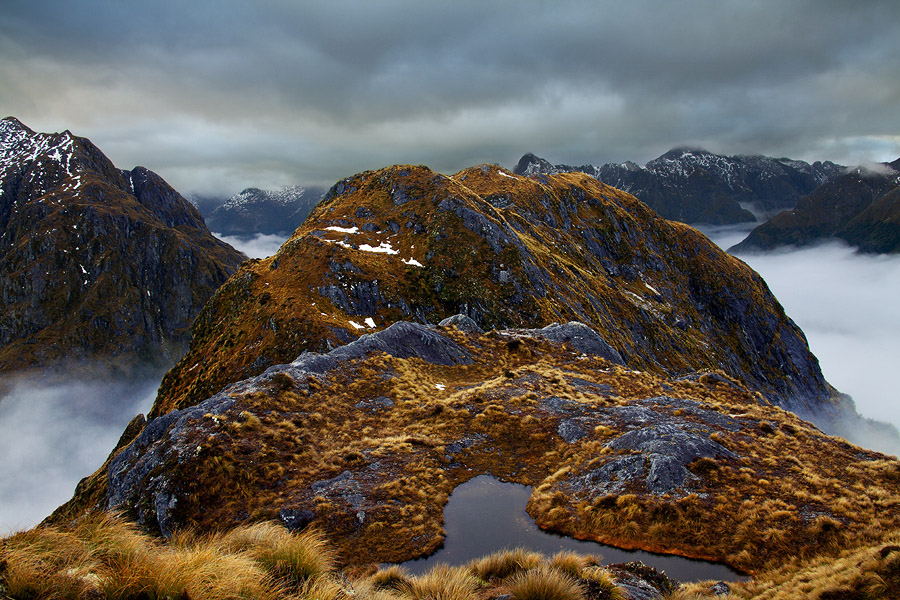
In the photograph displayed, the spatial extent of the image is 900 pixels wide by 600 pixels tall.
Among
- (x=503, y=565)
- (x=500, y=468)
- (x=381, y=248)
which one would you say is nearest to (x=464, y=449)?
(x=500, y=468)

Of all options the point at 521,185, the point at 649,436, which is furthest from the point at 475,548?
the point at 521,185

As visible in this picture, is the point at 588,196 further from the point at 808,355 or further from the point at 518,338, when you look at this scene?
the point at 518,338

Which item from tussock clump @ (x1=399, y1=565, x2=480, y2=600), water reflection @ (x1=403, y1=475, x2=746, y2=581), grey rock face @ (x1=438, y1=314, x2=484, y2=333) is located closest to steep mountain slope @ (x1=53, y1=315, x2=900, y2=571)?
water reflection @ (x1=403, y1=475, x2=746, y2=581)

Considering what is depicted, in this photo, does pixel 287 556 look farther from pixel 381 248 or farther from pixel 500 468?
pixel 381 248

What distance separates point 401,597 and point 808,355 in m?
238

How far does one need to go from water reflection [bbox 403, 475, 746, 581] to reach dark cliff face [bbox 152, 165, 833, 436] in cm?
4301

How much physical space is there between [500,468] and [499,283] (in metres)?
67.0

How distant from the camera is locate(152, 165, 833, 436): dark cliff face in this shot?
68688mm

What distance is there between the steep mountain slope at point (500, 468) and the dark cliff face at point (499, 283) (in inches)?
1384

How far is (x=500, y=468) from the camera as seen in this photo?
20.5 m

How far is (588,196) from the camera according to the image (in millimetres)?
167750

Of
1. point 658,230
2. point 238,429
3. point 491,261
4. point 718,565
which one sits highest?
point 658,230

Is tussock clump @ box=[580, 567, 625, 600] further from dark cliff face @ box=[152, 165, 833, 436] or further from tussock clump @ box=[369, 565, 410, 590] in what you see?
dark cliff face @ box=[152, 165, 833, 436]

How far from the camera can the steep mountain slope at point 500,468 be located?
580 inches
